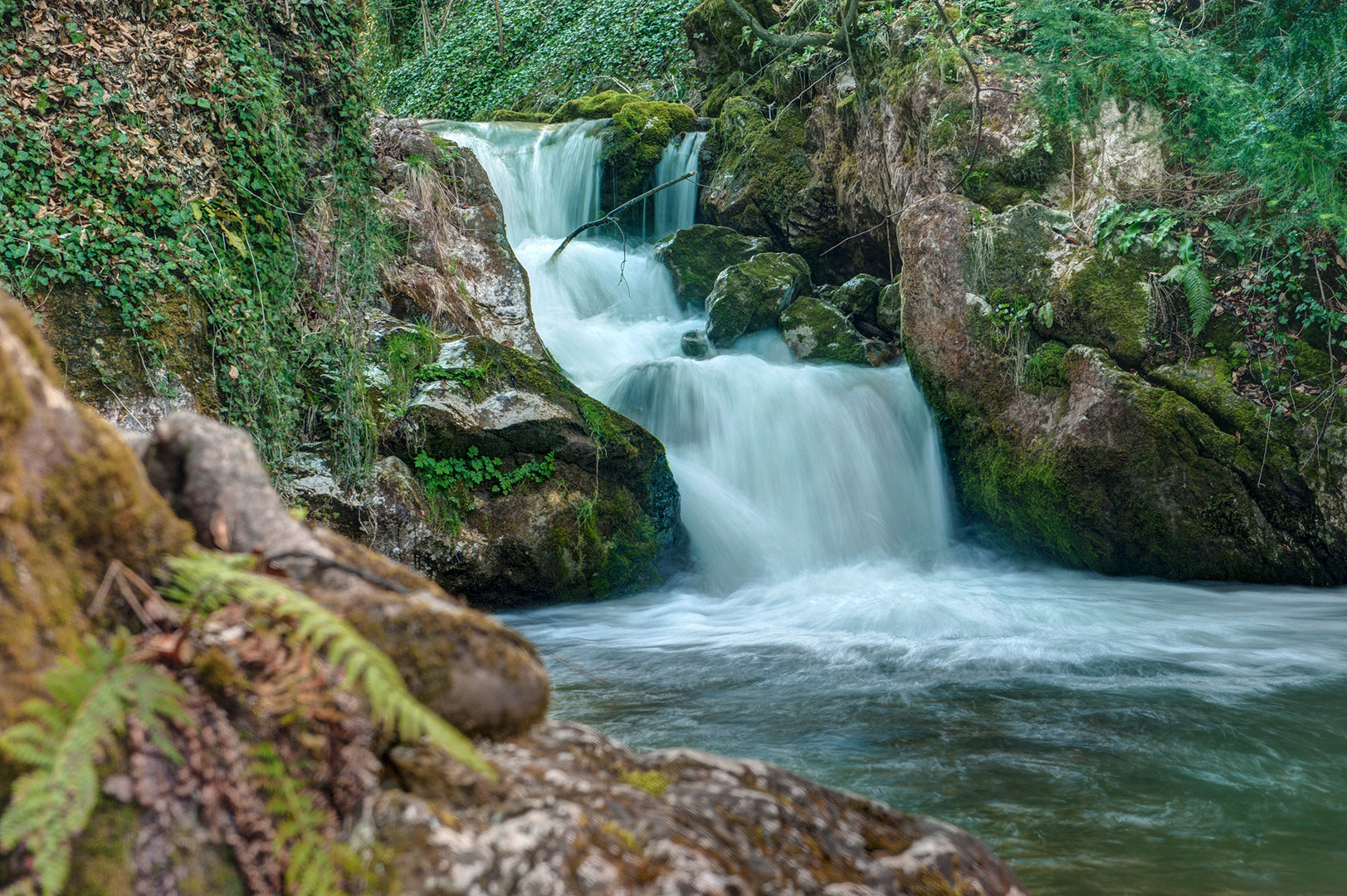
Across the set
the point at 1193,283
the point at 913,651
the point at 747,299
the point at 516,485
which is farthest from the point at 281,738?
the point at 747,299

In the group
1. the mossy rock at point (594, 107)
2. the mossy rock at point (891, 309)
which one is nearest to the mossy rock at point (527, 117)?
the mossy rock at point (594, 107)

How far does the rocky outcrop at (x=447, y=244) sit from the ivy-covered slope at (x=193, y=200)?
3.15ft

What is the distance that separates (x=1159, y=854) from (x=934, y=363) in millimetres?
6459

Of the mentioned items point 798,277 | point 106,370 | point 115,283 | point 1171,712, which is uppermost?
point 798,277

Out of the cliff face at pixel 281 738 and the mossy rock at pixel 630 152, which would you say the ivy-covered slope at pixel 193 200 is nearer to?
the cliff face at pixel 281 738

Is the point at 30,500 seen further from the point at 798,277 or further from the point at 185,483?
the point at 798,277

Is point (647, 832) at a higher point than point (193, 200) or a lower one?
lower

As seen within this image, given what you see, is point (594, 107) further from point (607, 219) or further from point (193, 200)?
point (193, 200)

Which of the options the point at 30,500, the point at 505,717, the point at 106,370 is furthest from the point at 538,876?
the point at 106,370

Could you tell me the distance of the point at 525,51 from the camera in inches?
848

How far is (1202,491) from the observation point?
281 inches

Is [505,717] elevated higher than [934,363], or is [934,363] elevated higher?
[934,363]

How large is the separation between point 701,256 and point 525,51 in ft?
41.0

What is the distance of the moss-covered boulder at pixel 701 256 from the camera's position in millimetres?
12367
